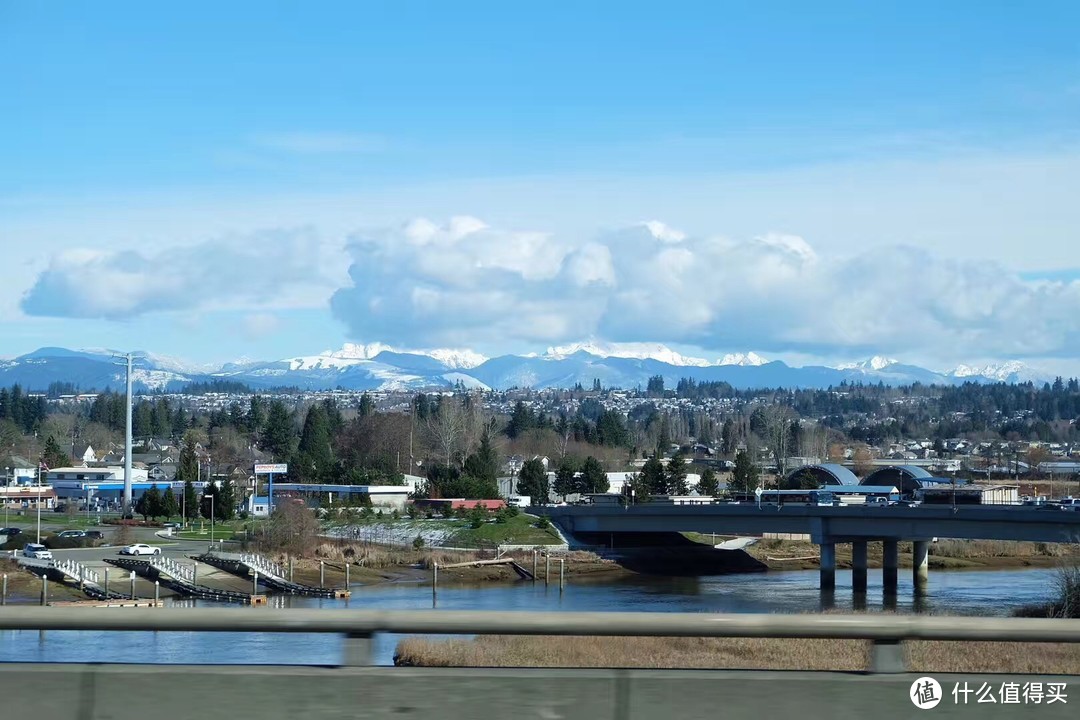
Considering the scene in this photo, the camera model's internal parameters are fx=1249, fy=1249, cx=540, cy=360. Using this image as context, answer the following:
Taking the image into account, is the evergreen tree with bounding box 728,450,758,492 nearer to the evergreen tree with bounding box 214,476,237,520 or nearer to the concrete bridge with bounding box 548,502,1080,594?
the concrete bridge with bounding box 548,502,1080,594

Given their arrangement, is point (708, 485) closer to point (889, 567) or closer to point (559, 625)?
point (889, 567)

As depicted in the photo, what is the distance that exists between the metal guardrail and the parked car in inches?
2535

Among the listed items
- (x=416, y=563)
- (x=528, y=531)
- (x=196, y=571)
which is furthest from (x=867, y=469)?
(x=196, y=571)

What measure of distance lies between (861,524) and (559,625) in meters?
65.6

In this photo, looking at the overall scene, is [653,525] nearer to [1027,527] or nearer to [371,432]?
[1027,527]

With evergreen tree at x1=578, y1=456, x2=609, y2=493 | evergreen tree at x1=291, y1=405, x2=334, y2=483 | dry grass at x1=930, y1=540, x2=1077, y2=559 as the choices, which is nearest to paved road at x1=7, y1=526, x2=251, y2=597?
evergreen tree at x1=291, y1=405, x2=334, y2=483

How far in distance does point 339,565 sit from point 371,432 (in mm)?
64681

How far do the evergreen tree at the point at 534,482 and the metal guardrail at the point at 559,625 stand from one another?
104 m

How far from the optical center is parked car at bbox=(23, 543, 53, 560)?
6675 cm

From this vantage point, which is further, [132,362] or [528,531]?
[132,362]

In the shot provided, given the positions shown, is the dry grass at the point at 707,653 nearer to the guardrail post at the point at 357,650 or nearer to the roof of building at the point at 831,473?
the guardrail post at the point at 357,650

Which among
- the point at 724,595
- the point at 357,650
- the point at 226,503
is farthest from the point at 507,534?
the point at 357,650

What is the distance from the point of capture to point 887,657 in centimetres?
691

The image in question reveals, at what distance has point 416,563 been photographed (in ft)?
255
